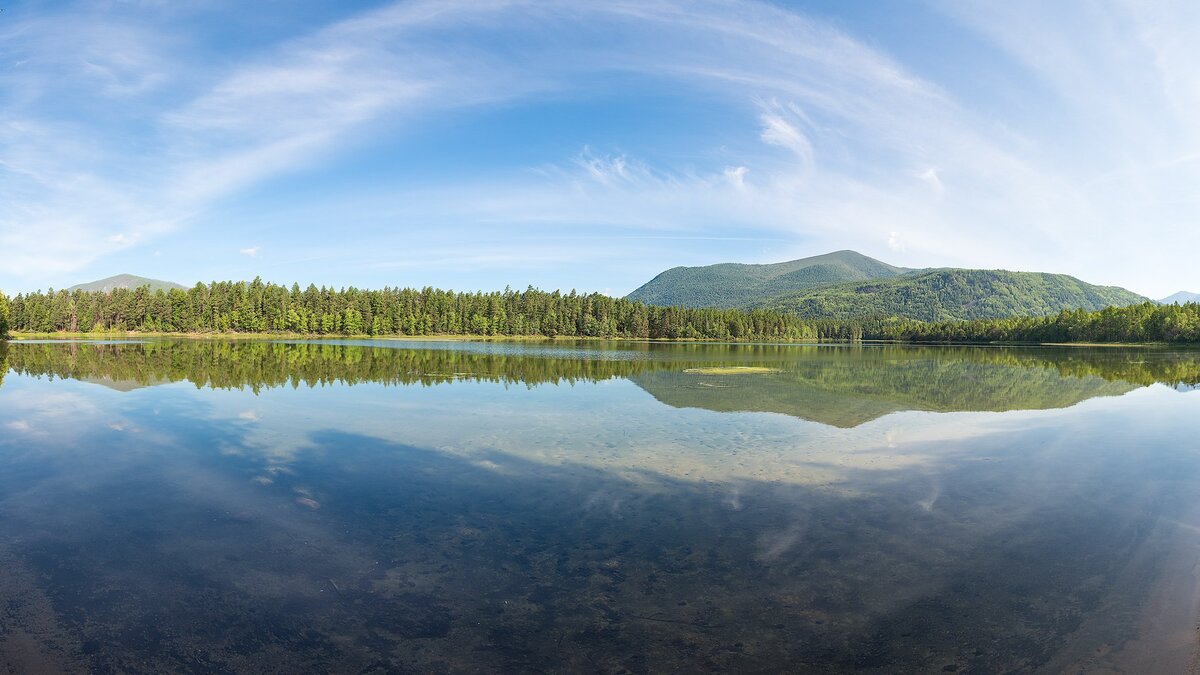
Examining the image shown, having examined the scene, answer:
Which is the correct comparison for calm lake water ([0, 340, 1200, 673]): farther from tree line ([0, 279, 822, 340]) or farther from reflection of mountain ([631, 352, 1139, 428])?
tree line ([0, 279, 822, 340])

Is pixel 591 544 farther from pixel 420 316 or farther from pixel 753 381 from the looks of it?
pixel 420 316

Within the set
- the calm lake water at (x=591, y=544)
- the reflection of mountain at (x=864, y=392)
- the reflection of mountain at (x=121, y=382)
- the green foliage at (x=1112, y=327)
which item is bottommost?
the calm lake water at (x=591, y=544)

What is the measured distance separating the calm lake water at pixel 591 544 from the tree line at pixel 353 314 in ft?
464

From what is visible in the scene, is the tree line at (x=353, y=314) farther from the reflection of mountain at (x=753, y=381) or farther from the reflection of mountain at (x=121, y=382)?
the reflection of mountain at (x=121, y=382)

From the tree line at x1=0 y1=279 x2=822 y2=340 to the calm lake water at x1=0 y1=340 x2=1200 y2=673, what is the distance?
5564 inches

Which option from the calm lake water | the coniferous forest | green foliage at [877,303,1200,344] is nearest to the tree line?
the coniferous forest

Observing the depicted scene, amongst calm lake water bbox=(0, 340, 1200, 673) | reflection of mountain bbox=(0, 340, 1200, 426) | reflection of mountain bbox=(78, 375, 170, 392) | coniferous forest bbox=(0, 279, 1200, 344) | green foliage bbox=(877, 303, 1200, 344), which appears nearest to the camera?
calm lake water bbox=(0, 340, 1200, 673)

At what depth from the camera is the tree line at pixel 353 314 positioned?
Result: 5812 inches

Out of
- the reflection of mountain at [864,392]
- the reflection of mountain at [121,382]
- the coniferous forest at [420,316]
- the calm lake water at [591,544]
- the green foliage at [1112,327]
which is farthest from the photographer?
the coniferous forest at [420,316]

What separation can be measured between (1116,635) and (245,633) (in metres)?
10.8

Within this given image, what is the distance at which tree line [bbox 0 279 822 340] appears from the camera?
148 metres

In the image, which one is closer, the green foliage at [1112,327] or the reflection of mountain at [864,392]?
the reflection of mountain at [864,392]

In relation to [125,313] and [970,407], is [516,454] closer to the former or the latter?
[970,407]

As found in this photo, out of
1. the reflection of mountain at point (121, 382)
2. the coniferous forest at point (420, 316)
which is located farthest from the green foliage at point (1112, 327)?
the reflection of mountain at point (121, 382)
